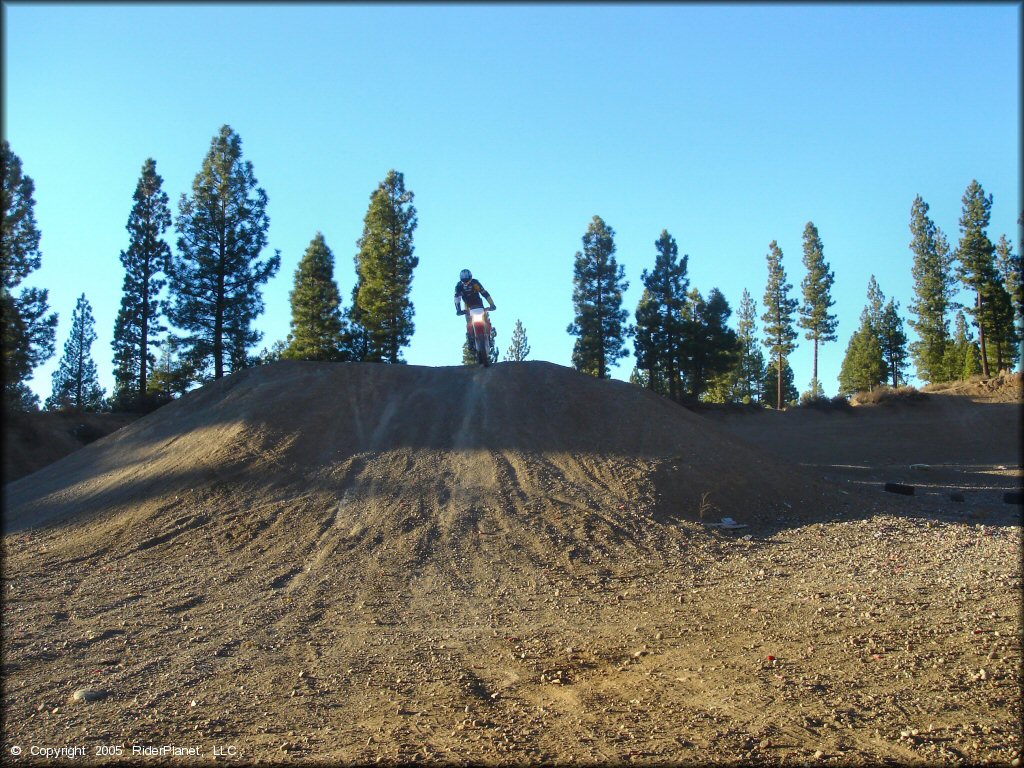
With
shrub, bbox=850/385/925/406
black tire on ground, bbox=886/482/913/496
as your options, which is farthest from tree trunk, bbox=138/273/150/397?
shrub, bbox=850/385/925/406

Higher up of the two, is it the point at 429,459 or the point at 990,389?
the point at 990,389

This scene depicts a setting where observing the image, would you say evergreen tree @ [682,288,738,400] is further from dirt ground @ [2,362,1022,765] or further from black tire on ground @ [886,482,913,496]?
black tire on ground @ [886,482,913,496]

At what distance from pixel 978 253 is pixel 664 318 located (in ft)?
68.8

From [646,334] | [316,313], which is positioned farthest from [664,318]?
[316,313]

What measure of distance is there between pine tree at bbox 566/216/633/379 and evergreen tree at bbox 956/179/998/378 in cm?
2218

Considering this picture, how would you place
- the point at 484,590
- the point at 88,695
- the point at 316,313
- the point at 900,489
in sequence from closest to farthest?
the point at 88,695 < the point at 484,590 < the point at 900,489 < the point at 316,313

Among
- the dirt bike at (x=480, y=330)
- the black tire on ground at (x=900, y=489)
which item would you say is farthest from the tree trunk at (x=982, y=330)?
the dirt bike at (x=480, y=330)

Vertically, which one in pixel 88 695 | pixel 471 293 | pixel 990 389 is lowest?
pixel 88 695

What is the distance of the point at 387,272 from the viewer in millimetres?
39250

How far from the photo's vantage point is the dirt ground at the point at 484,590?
6191mm

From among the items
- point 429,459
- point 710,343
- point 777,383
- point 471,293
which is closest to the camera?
A: point 429,459

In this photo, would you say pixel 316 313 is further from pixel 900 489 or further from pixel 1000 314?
pixel 1000 314

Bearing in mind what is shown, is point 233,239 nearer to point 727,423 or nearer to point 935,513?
point 727,423

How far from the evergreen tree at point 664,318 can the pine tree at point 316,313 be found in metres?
17.2
